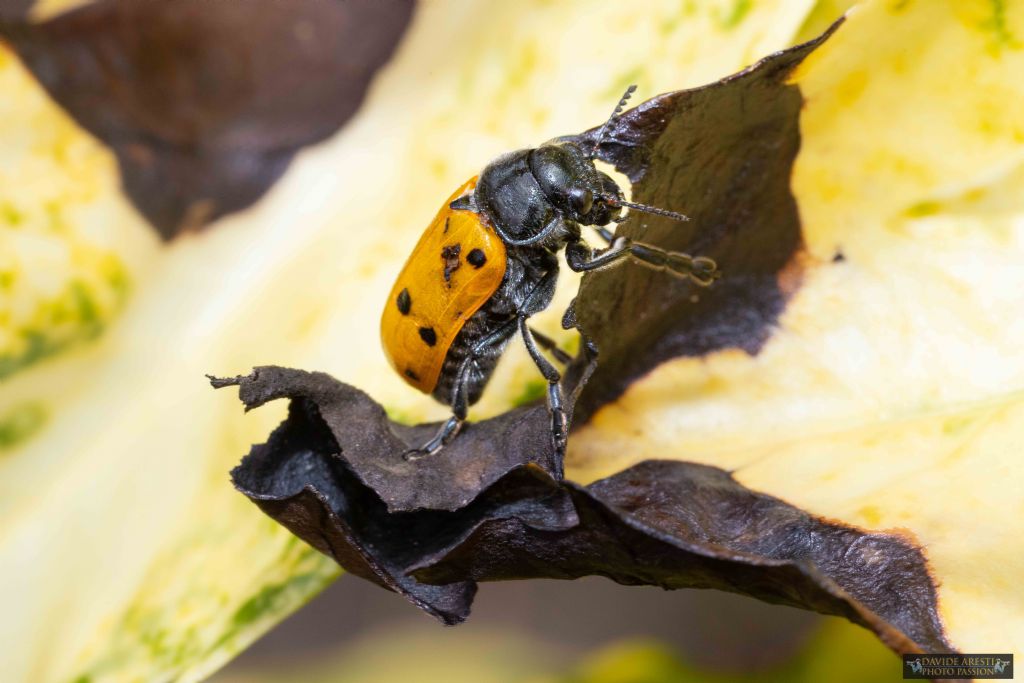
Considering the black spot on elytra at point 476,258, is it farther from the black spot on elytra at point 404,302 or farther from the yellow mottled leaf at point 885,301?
the yellow mottled leaf at point 885,301

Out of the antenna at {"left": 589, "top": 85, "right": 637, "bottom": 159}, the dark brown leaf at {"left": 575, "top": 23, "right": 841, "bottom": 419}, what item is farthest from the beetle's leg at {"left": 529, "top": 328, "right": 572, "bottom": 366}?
the antenna at {"left": 589, "top": 85, "right": 637, "bottom": 159}

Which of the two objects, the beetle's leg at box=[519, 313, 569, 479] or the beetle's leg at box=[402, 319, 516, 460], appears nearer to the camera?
the beetle's leg at box=[519, 313, 569, 479]

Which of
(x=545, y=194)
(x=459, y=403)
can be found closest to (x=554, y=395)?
(x=459, y=403)

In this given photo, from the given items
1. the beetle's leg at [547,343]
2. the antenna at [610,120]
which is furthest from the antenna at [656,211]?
the beetle's leg at [547,343]

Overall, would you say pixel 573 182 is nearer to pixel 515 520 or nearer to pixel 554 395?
pixel 554 395

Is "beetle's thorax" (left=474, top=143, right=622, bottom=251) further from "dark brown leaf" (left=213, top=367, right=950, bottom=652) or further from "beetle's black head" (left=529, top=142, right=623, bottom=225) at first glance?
"dark brown leaf" (left=213, top=367, right=950, bottom=652)

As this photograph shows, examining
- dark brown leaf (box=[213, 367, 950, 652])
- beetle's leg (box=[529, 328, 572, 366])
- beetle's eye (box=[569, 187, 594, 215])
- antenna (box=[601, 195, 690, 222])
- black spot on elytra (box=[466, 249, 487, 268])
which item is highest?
black spot on elytra (box=[466, 249, 487, 268])

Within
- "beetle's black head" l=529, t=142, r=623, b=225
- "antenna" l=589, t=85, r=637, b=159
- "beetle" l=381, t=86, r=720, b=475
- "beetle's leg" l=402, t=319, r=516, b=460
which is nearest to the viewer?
"beetle's leg" l=402, t=319, r=516, b=460
